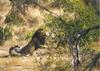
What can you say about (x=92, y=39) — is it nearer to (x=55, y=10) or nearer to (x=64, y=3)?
(x=64, y=3)

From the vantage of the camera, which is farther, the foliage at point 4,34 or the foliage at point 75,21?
the foliage at point 4,34

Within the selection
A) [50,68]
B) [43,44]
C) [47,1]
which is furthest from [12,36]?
[50,68]

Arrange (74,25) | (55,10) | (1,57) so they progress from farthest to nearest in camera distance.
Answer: (55,10), (1,57), (74,25)

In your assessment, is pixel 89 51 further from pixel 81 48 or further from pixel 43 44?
pixel 43 44

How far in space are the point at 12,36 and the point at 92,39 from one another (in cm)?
913

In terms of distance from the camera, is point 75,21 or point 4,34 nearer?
point 75,21

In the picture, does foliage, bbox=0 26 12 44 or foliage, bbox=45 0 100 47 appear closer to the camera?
foliage, bbox=45 0 100 47

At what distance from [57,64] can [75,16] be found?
6.01 feet

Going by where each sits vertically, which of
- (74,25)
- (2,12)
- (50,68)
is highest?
(2,12)

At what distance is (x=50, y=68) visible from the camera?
54.0 feet

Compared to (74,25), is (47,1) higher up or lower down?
higher up

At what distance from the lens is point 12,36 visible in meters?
24.4

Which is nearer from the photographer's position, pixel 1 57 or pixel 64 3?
pixel 64 3

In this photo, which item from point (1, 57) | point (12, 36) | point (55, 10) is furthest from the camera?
point (55, 10)
